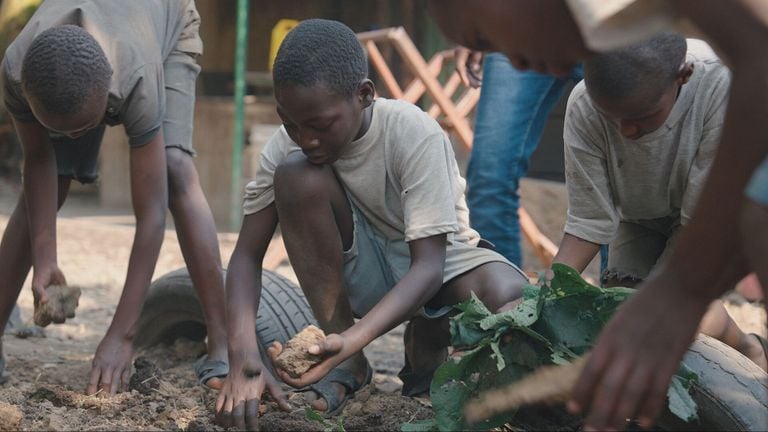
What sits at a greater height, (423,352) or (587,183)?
(587,183)

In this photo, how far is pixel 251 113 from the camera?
9609 mm

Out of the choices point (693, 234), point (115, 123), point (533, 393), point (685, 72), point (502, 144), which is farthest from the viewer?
point (502, 144)

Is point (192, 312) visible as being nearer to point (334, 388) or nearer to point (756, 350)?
point (334, 388)

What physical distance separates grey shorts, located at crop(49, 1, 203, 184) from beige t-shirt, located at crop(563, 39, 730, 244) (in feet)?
4.47

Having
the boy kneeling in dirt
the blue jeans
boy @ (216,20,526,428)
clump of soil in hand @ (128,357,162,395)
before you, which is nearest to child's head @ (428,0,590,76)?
the boy kneeling in dirt

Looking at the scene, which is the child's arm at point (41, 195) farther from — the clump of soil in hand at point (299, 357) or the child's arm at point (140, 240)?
the clump of soil in hand at point (299, 357)

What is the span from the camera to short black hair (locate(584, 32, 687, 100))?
2.69 m

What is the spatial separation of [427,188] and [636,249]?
858mm

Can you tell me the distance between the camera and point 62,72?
3.01m

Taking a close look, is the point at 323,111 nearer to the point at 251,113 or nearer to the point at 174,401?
the point at 174,401

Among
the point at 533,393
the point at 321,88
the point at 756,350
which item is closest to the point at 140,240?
the point at 321,88

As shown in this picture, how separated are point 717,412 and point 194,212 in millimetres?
1966

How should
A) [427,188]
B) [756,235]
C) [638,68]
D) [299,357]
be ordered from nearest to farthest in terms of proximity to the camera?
[756,235] < [299,357] < [638,68] < [427,188]

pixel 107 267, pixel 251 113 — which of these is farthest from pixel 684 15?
pixel 251 113
